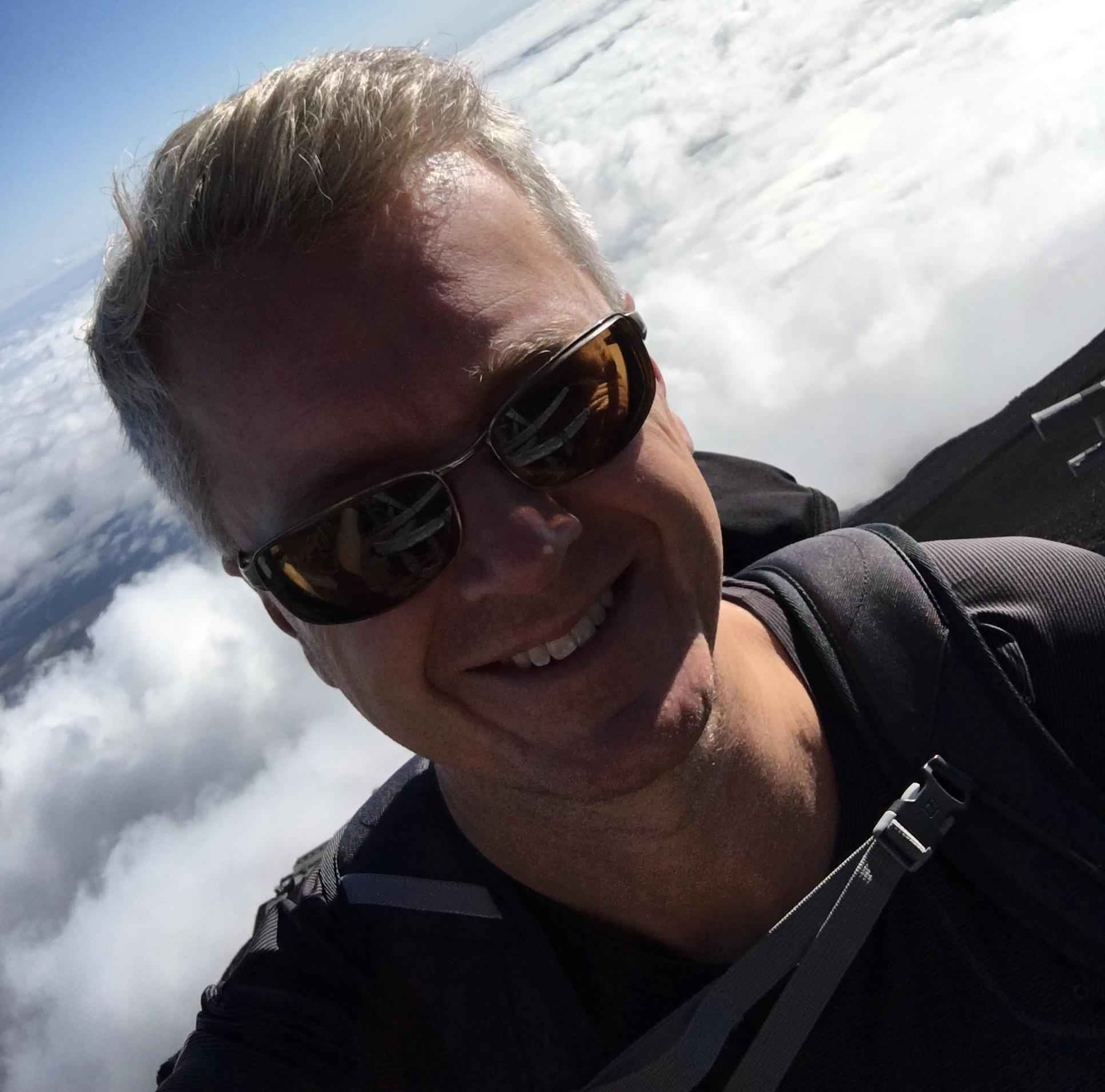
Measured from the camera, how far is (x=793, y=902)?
1932 millimetres

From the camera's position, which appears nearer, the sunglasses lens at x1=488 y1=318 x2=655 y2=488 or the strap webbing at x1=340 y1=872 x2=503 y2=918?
the sunglasses lens at x1=488 y1=318 x2=655 y2=488

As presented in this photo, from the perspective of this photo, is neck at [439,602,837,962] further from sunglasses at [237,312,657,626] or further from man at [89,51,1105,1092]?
sunglasses at [237,312,657,626]

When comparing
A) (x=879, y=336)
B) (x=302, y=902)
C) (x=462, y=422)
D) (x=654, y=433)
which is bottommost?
(x=879, y=336)

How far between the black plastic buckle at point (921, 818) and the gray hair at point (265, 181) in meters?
1.32

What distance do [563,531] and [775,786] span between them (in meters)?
0.76

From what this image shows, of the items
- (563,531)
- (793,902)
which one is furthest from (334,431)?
(793,902)

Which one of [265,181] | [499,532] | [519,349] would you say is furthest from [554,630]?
[265,181]

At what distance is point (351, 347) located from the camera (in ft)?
5.49

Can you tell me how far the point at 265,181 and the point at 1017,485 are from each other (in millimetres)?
18792

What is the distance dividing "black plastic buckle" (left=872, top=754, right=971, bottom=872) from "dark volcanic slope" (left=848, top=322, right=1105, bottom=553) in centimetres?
1078

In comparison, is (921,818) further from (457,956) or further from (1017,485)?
(1017,485)

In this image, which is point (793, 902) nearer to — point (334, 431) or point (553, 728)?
point (553, 728)

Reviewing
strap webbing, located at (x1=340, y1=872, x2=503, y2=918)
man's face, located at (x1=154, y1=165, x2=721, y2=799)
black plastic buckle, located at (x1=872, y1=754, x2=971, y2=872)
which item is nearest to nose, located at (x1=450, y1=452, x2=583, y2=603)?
man's face, located at (x1=154, y1=165, x2=721, y2=799)

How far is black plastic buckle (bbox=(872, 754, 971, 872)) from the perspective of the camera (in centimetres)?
171
